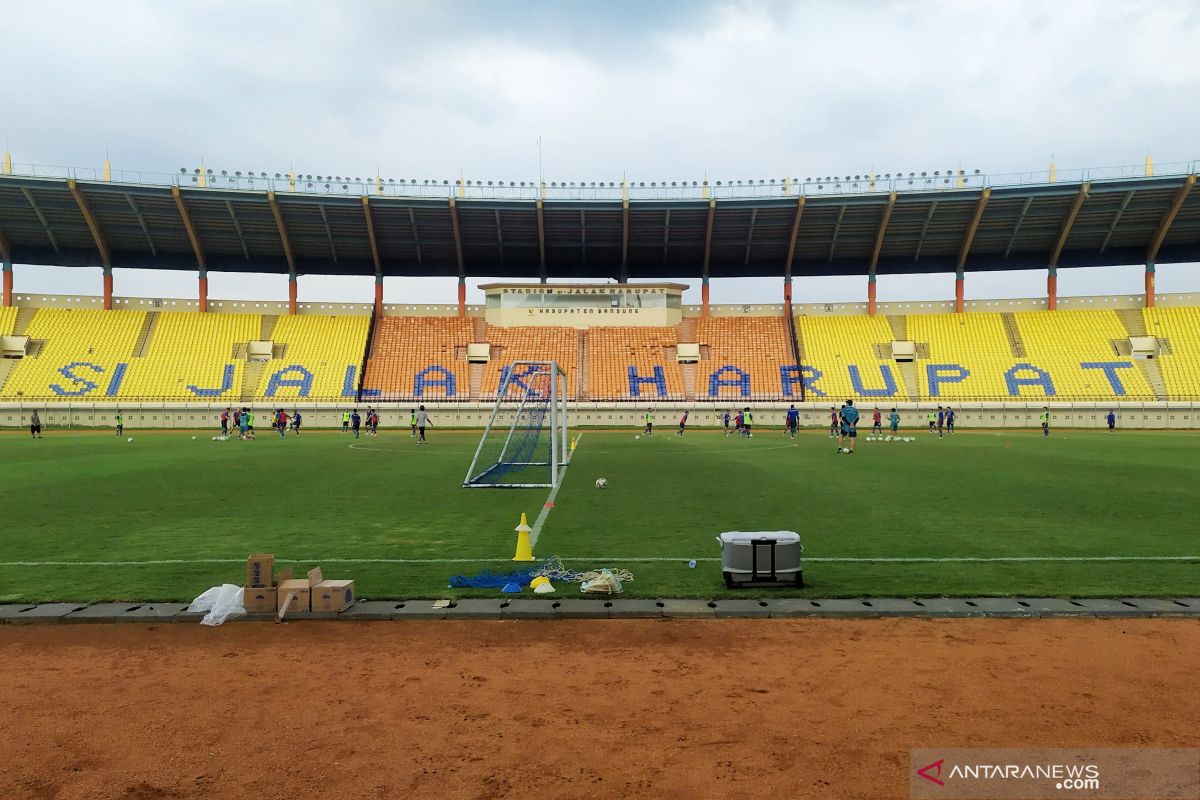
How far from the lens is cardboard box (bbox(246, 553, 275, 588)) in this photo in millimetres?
7457

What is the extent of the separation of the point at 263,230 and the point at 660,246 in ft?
100

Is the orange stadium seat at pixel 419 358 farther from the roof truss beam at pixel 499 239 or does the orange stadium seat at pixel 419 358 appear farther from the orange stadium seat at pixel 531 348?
the roof truss beam at pixel 499 239

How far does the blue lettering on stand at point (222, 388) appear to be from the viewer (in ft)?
163

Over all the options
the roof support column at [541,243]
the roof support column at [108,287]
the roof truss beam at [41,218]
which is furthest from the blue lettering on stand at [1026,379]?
the roof truss beam at [41,218]

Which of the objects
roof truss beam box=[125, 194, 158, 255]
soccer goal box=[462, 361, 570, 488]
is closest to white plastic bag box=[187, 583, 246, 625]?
soccer goal box=[462, 361, 570, 488]

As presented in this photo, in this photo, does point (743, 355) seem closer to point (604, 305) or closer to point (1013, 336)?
point (604, 305)

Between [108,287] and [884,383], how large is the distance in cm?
5900

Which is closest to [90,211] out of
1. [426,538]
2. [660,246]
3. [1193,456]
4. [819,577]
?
[660,246]

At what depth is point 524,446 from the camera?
3148 cm

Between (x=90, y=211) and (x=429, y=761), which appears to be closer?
(x=429, y=761)

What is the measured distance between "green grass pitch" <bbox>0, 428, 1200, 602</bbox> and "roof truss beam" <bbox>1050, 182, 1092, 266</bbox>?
34063mm

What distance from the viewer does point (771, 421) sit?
51.1 metres

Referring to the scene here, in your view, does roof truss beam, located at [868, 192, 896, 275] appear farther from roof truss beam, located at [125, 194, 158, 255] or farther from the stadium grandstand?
→ roof truss beam, located at [125, 194, 158, 255]

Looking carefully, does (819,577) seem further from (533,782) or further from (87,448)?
(87,448)
